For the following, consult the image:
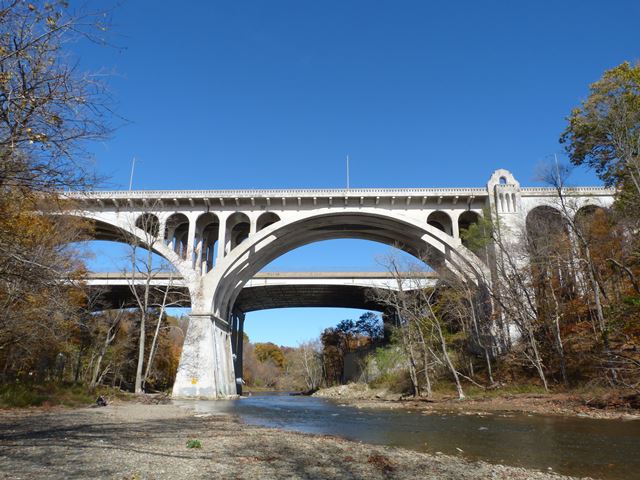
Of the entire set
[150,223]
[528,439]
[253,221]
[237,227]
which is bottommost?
[528,439]

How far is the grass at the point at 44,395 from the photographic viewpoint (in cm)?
1567

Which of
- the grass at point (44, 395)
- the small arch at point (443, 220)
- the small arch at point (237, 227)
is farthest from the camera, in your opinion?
the small arch at point (443, 220)

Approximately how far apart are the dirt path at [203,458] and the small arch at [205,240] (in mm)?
→ 29756

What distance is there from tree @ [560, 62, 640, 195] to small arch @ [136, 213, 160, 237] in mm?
30124

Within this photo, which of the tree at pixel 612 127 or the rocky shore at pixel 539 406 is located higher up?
the tree at pixel 612 127

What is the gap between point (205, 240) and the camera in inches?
1683

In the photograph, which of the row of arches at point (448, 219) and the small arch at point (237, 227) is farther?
the small arch at point (237, 227)

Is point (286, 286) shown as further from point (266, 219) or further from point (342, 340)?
point (342, 340)

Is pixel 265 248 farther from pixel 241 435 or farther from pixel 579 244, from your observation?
pixel 241 435

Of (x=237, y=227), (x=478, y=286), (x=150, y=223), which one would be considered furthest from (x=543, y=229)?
(x=150, y=223)

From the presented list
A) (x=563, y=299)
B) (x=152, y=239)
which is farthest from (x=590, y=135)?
(x=152, y=239)

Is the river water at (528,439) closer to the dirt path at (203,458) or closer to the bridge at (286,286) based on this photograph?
the dirt path at (203,458)

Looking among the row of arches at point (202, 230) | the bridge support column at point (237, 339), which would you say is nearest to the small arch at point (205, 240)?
the row of arches at point (202, 230)

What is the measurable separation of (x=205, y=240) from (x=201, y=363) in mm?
13330
